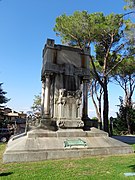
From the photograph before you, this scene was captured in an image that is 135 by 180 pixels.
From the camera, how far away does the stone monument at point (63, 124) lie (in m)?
6.33

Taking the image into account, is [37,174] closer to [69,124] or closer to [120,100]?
[69,124]

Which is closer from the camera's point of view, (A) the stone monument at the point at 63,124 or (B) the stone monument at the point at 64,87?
(A) the stone monument at the point at 63,124

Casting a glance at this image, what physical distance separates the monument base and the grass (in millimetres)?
443

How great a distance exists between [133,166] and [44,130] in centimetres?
395

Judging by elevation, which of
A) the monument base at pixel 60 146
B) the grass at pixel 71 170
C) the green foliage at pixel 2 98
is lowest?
the grass at pixel 71 170

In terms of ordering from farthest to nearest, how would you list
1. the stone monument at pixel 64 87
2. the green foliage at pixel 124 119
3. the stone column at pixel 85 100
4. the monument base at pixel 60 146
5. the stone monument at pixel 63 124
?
the green foliage at pixel 124 119
the stone column at pixel 85 100
the stone monument at pixel 64 87
the stone monument at pixel 63 124
the monument base at pixel 60 146

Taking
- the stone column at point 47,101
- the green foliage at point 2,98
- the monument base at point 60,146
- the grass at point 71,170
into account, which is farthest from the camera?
the green foliage at point 2,98

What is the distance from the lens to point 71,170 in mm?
4750

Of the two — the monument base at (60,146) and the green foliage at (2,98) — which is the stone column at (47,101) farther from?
the green foliage at (2,98)

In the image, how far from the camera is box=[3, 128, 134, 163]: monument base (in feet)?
19.6

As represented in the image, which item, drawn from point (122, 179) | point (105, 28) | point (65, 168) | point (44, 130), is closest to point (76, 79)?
point (44, 130)

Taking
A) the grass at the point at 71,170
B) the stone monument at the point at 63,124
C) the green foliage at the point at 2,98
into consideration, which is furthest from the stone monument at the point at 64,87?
the green foliage at the point at 2,98

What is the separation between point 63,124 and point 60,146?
147 cm

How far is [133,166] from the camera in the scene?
5.07 meters
